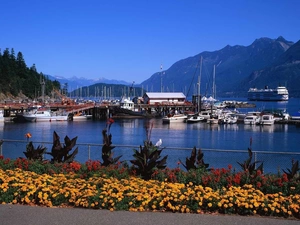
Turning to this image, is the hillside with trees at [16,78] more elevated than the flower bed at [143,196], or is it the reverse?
the hillside with trees at [16,78]

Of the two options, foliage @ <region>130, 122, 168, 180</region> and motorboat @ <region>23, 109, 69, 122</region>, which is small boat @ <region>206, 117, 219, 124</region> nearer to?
motorboat @ <region>23, 109, 69, 122</region>

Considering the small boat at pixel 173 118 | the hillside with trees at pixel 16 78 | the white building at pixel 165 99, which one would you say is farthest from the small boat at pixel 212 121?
the hillside with trees at pixel 16 78

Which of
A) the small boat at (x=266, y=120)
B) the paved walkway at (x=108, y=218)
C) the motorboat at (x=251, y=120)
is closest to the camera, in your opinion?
the paved walkway at (x=108, y=218)

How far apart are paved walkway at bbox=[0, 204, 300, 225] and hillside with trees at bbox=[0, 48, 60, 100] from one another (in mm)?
144907

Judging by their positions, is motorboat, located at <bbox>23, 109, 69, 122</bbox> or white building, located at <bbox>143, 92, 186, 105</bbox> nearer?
motorboat, located at <bbox>23, 109, 69, 122</bbox>

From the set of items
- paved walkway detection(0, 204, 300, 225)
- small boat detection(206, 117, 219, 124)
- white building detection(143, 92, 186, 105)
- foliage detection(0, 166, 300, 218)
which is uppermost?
white building detection(143, 92, 186, 105)

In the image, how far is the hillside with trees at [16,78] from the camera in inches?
5871

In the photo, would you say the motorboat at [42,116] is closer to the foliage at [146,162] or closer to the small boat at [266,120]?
the small boat at [266,120]

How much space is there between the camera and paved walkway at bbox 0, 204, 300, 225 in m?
9.21

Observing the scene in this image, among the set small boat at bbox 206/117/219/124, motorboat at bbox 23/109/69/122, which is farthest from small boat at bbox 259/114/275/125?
motorboat at bbox 23/109/69/122

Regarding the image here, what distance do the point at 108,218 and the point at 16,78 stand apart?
15428 centimetres

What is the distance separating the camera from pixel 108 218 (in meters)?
9.50

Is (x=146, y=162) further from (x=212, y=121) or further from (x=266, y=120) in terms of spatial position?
(x=212, y=121)

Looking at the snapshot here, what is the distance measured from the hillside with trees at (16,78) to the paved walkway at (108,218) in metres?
145
